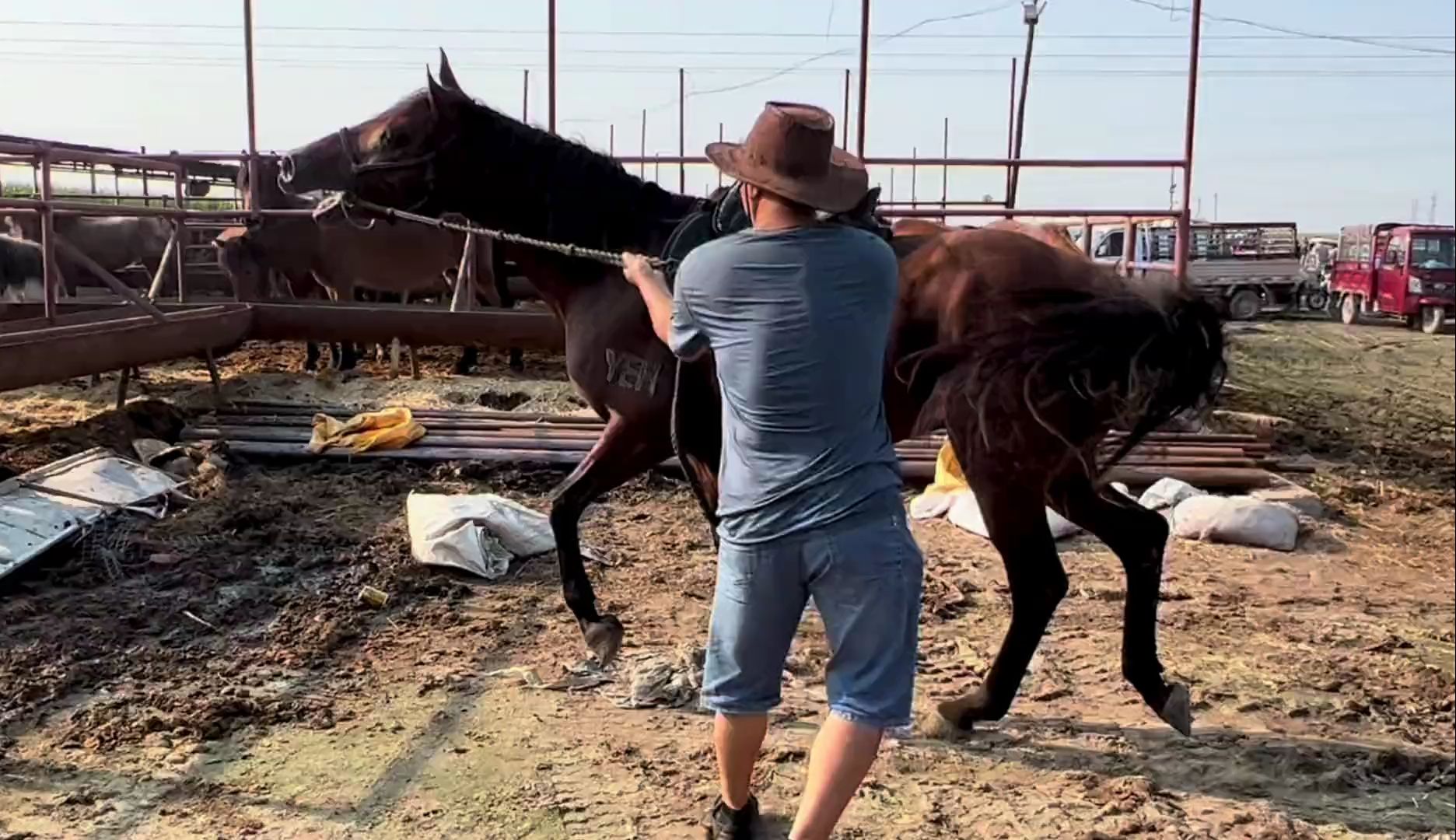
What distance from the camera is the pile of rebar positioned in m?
7.42

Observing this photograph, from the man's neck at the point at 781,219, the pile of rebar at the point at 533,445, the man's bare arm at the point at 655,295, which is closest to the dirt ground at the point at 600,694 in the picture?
the pile of rebar at the point at 533,445

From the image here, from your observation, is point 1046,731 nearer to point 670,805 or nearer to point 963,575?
point 670,805

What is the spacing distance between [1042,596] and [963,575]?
1799 mm

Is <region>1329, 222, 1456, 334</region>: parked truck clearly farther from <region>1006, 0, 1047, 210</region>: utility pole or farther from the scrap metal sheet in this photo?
the scrap metal sheet

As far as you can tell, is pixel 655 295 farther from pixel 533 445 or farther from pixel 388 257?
pixel 388 257

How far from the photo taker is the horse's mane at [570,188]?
14.7 feet

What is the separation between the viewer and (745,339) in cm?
254

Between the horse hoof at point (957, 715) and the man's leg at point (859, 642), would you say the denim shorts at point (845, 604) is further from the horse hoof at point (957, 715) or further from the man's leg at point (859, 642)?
the horse hoof at point (957, 715)

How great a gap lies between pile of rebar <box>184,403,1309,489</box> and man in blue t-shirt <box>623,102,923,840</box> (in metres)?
4.61

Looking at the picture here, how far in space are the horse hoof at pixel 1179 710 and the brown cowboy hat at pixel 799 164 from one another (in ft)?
6.74

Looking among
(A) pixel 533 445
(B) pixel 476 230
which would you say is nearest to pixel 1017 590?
(B) pixel 476 230

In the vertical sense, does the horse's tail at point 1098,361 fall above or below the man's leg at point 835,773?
above

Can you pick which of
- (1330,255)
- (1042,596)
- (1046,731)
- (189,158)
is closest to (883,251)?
(1042,596)

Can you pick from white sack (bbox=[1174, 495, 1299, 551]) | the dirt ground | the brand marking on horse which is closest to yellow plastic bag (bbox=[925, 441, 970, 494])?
the dirt ground
